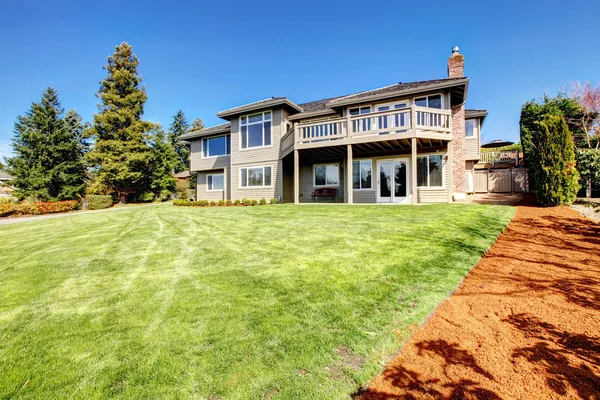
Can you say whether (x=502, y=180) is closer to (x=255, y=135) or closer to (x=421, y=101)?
(x=421, y=101)

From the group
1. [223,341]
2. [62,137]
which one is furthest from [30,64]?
[223,341]

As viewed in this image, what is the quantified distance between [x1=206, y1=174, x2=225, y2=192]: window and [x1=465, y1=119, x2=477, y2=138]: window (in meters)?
16.2

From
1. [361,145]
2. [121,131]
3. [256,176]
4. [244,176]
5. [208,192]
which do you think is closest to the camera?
[361,145]

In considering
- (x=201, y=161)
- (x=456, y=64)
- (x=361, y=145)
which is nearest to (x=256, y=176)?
(x=201, y=161)

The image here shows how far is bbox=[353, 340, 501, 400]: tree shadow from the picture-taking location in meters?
1.87

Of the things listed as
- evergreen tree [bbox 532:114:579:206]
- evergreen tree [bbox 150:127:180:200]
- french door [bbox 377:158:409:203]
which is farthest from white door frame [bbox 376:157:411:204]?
evergreen tree [bbox 150:127:180:200]

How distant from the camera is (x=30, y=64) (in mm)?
19500

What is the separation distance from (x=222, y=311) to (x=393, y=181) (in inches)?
476

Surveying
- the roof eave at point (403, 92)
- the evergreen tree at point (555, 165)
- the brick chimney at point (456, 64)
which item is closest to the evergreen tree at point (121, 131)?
the roof eave at point (403, 92)

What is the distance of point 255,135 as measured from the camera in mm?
16719

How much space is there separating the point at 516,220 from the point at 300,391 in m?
8.06

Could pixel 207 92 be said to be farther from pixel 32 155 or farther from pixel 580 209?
pixel 580 209

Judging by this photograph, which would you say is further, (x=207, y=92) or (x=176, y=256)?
(x=207, y=92)

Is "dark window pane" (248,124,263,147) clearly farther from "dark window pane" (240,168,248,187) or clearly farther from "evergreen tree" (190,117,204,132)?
"evergreen tree" (190,117,204,132)
